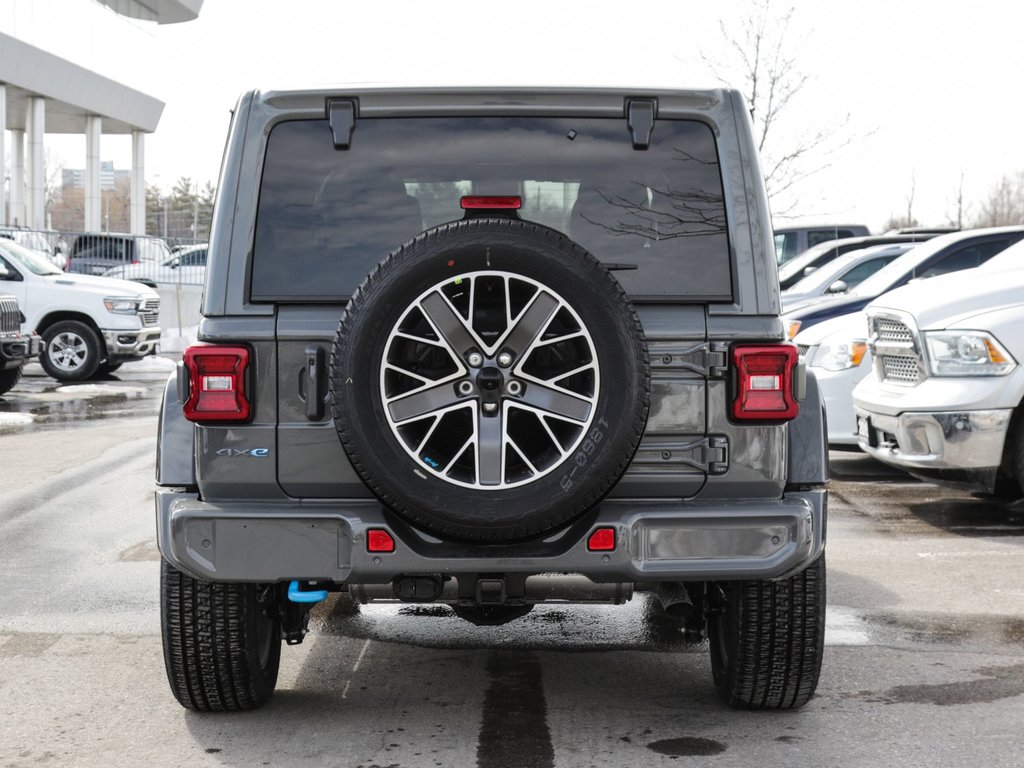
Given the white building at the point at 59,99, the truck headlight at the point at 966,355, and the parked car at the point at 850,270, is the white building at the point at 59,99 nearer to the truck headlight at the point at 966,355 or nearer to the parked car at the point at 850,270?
the parked car at the point at 850,270

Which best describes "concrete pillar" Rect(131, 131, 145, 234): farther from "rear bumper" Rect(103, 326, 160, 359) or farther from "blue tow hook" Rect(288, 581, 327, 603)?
"blue tow hook" Rect(288, 581, 327, 603)

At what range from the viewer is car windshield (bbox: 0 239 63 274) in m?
18.8

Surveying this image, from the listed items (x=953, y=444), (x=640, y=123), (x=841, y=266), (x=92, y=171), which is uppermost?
(x=92, y=171)

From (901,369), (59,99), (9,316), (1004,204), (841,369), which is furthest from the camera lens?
(1004,204)

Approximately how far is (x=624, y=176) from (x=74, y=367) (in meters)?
16.1

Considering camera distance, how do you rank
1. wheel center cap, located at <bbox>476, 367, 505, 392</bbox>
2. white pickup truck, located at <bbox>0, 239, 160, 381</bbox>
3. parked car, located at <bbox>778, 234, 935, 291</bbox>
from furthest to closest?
white pickup truck, located at <bbox>0, 239, 160, 381</bbox> < parked car, located at <bbox>778, 234, 935, 291</bbox> < wheel center cap, located at <bbox>476, 367, 505, 392</bbox>

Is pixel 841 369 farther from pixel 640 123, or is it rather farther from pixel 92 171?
pixel 92 171

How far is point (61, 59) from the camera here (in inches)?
1745

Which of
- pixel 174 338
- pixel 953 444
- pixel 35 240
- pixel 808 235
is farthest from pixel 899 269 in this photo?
pixel 35 240

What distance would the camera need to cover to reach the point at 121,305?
19109mm

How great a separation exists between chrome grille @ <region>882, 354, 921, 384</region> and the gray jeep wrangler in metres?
4.19

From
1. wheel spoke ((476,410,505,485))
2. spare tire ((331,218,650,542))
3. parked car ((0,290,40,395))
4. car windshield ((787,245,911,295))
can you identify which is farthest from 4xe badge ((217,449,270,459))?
parked car ((0,290,40,395))

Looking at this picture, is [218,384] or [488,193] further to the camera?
[488,193]

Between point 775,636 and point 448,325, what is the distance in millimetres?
1501
